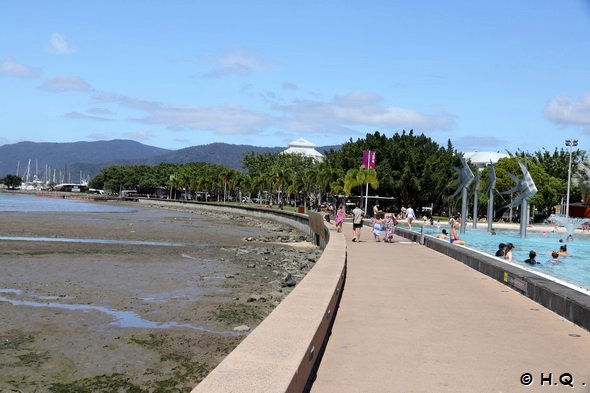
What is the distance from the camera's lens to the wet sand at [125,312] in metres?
9.42

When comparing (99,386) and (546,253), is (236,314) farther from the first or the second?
(546,253)

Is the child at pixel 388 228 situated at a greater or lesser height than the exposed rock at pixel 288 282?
greater

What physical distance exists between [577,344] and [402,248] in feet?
51.7

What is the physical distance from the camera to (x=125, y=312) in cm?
1404

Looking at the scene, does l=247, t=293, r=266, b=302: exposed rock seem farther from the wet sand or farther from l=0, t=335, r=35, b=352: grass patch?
l=0, t=335, r=35, b=352: grass patch

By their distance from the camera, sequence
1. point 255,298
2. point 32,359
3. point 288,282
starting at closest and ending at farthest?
point 32,359
point 255,298
point 288,282

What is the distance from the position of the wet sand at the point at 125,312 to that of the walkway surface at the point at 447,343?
8.28 feet

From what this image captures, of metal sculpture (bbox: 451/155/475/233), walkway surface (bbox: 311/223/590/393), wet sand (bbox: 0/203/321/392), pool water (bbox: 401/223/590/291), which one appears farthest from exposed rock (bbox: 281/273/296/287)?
metal sculpture (bbox: 451/155/475/233)

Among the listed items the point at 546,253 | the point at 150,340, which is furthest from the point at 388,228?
the point at 150,340

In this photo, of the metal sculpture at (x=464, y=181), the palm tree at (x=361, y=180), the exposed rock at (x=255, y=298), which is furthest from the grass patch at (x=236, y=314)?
the palm tree at (x=361, y=180)

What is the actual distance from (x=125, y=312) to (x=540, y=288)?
8.25m

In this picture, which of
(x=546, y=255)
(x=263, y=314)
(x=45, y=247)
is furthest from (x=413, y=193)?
(x=263, y=314)

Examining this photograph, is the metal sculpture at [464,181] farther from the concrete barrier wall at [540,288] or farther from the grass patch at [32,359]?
the grass patch at [32,359]

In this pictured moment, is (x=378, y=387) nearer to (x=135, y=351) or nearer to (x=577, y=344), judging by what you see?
(x=577, y=344)
